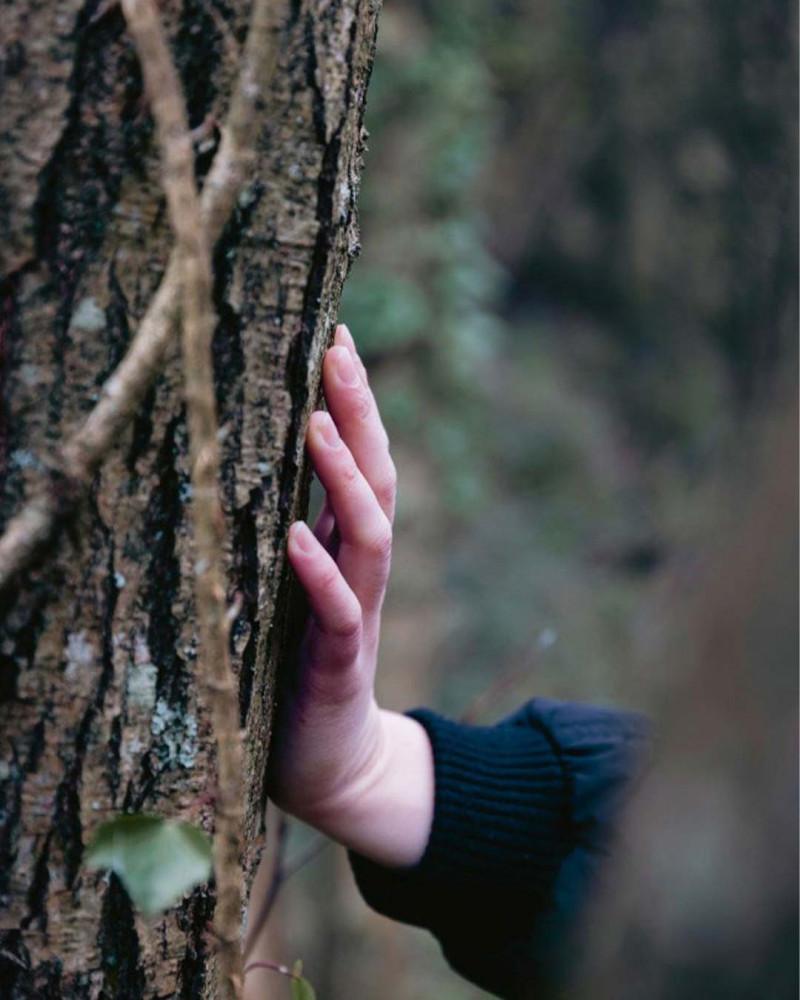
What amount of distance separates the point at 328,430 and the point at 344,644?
0.17 m

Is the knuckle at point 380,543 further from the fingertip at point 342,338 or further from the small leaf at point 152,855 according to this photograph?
the small leaf at point 152,855

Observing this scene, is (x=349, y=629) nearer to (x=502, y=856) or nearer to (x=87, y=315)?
(x=87, y=315)

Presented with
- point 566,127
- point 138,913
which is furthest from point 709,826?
point 566,127

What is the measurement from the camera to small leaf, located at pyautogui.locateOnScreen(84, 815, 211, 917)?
0.56m

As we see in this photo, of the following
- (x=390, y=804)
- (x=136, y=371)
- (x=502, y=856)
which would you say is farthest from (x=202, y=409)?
(x=502, y=856)

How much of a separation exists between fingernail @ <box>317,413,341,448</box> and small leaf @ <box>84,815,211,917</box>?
0.95 ft

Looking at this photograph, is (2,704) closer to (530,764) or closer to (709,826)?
(709,826)

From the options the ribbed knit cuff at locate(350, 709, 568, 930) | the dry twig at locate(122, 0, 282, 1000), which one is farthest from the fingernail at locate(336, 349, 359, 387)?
the ribbed knit cuff at locate(350, 709, 568, 930)

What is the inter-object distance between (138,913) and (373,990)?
3571mm

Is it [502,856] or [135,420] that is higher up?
[135,420]

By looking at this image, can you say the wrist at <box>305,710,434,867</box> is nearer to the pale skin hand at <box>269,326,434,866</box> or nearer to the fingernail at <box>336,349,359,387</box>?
the pale skin hand at <box>269,326,434,866</box>

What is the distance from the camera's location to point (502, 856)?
117 centimetres

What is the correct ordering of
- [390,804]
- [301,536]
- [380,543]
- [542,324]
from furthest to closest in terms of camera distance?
[542,324] → [390,804] → [380,543] → [301,536]

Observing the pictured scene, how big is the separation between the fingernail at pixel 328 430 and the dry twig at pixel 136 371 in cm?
16
